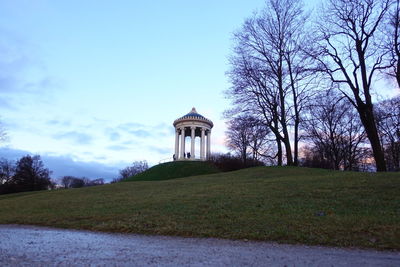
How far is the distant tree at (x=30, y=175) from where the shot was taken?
64919 mm

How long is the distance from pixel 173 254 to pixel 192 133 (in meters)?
39.6

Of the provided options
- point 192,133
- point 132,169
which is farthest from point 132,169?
point 192,133

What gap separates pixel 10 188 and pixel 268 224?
69.4 metres

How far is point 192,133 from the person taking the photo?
45000 millimetres

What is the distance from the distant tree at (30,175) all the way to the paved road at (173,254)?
66.8 m

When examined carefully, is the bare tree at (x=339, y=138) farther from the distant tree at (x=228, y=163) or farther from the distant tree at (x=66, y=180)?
the distant tree at (x=66, y=180)

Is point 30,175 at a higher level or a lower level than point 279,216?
higher

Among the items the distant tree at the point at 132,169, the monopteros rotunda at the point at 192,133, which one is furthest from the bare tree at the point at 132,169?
the monopteros rotunda at the point at 192,133

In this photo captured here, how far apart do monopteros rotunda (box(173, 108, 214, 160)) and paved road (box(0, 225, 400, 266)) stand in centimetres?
3768

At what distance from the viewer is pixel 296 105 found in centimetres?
2766

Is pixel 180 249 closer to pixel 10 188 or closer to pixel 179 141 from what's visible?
pixel 179 141

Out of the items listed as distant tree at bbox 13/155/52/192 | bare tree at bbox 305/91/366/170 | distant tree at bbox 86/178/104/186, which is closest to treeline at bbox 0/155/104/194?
distant tree at bbox 13/155/52/192

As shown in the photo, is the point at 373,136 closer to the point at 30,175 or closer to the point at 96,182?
the point at 30,175

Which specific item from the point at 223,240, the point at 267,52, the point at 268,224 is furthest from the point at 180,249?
the point at 267,52
